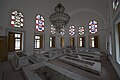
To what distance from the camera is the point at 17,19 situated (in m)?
7.07

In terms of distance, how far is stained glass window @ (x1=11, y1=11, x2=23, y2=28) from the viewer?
22.5 feet

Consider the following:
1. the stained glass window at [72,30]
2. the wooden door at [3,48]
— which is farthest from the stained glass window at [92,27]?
the wooden door at [3,48]

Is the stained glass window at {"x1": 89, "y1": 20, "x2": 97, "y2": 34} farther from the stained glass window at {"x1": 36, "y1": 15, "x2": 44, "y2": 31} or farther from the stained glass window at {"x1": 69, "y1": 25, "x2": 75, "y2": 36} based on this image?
the stained glass window at {"x1": 36, "y1": 15, "x2": 44, "y2": 31}

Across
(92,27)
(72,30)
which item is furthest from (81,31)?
(92,27)

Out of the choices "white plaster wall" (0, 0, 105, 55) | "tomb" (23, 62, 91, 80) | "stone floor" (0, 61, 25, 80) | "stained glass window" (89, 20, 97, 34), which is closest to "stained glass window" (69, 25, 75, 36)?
"white plaster wall" (0, 0, 105, 55)

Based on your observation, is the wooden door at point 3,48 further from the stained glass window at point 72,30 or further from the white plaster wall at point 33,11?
the stained glass window at point 72,30

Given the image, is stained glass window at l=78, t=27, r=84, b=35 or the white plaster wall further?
stained glass window at l=78, t=27, r=84, b=35

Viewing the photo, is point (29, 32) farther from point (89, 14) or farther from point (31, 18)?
point (89, 14)

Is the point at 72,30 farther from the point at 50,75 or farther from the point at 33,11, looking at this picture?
the point at 50,75

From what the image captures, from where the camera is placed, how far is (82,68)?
13.6ft

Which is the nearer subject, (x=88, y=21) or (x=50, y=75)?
(x=50, y=75)

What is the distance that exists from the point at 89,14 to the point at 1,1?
10.4 m

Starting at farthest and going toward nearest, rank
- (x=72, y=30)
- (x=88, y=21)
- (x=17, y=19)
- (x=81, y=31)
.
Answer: (x=72, y=30) < (x=81, y=31) < (x=88, y=21) < (x=17, y=19)

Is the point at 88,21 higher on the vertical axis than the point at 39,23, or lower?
higher
